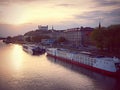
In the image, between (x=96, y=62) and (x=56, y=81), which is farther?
(x=96, y=62)

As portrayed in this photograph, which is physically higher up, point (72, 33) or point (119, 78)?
point (72, 33)

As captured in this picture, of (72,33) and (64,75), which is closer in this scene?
(64,75)

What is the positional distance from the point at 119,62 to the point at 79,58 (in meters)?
2.04

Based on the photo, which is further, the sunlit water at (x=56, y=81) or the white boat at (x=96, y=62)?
the white boat at (x=96, y=62)

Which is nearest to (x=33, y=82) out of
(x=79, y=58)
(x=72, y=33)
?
(x=79, y=58)

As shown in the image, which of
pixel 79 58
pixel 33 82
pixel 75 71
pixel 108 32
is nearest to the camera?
pixel 33 82

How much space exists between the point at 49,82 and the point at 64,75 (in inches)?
38.7

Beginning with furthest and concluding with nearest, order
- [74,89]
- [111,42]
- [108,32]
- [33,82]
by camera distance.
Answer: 1. [108,32]
2. [111,42]
3. [33,82]
4. [74,89]

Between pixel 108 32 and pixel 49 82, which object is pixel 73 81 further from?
pixel 108 32

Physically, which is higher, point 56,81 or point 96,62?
point 96,62

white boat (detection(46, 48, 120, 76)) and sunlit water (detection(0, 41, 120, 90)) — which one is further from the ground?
white boat (detection(46, 48, 120, 76))

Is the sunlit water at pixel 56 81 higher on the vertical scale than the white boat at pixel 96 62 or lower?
lower

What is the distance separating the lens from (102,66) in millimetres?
7047

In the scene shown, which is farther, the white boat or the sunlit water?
the white boat
